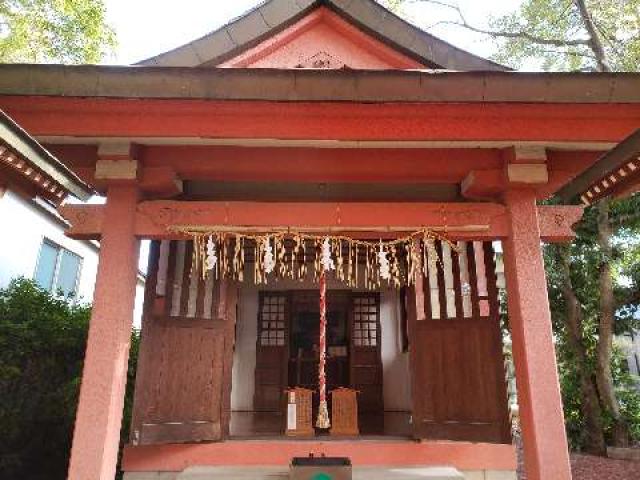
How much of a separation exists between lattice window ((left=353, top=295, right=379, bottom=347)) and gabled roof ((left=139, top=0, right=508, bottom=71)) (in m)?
6.11

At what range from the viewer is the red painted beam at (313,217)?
14.5 feet

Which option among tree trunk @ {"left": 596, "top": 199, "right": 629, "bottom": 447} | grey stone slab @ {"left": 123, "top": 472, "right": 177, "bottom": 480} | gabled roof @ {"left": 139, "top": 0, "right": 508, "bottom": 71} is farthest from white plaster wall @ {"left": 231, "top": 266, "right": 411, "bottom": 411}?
gabled roof @ {"left": 139, "top": 0, "right": 508, "bottom": 71}

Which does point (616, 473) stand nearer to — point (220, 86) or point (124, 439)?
point (124, 439)

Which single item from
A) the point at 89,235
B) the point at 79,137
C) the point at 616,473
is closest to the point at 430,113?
the point at 79,137

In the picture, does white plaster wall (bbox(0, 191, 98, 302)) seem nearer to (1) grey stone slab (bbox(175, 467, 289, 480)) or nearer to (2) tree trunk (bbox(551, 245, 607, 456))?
(1) grey stone slab (bbox(175, 467, 289, 480))

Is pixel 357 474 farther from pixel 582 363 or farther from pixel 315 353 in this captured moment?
pixel 582 363

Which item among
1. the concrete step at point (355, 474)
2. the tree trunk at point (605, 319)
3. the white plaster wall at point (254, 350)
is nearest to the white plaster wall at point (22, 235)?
the white plaster wall at point (254, 350)

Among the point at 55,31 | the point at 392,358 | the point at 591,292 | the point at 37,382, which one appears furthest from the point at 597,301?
the point at 55,31

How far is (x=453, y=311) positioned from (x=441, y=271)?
21.7 inches

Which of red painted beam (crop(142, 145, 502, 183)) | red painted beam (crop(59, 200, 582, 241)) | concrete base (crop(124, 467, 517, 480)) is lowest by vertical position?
concrete base (crop(124, 467, 517, 480))

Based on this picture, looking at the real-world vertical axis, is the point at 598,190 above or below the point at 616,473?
above

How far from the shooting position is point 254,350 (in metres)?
10.2

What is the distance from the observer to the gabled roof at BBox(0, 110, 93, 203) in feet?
10.2

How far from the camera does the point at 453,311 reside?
19.7 feet
